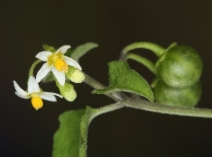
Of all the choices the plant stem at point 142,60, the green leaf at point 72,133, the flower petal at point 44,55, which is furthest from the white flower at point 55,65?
the plant stem at point 142,60

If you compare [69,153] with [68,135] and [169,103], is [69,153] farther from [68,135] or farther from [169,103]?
[169,103]

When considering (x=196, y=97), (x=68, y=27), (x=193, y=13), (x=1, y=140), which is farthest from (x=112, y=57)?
(x=196, y=97)

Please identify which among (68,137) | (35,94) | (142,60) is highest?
(142,60)

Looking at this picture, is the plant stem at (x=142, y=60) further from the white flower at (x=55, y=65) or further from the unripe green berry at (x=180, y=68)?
the white flower at (x=55, y=65)

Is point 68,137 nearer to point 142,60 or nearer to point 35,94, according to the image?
point 35,94

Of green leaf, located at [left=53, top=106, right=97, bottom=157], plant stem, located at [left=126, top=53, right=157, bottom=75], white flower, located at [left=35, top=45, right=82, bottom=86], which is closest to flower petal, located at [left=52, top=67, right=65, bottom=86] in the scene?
white flower, located at [left=35, top=45, right=82, bottom=86]

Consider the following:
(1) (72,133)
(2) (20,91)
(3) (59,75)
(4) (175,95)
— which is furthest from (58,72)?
(4) (175,95)
